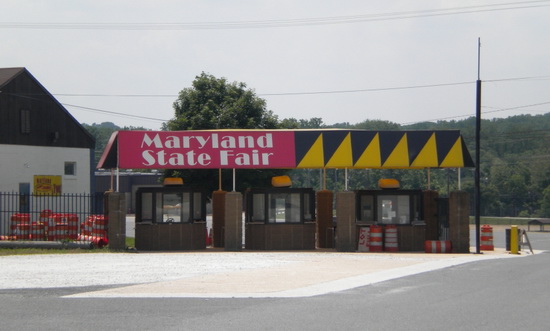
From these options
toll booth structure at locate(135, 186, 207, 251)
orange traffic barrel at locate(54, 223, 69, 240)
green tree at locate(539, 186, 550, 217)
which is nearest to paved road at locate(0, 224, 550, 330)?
toll booth structure at locate(135, 186, 207, 251)

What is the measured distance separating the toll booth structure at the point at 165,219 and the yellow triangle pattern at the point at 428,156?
25.3 ft

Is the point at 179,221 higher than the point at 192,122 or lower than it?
lower

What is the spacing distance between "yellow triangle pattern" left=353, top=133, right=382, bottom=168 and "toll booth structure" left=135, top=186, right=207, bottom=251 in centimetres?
Result: 584

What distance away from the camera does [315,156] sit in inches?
1076

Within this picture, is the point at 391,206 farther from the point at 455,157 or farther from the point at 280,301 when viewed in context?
the point at 280,301

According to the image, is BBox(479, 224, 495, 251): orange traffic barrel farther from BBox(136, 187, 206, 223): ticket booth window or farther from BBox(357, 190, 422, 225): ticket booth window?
BBox(136, 187, 206, 223): ticket booth window

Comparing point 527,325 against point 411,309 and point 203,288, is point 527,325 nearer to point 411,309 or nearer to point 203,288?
point 411,309

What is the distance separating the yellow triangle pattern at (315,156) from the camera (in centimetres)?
2728

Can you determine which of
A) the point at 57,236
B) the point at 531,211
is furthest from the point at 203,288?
the point at 531,211

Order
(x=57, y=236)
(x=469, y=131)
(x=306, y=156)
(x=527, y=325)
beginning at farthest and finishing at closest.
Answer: (x=469, y=131) < (x=57, y=236) < (x=306, y=156) < (x=527, y=325)

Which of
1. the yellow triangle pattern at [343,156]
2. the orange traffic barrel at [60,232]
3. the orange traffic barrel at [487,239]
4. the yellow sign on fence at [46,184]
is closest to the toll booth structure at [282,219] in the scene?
the yellow triangle pattern at [343,156]

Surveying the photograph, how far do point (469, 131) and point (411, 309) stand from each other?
111 m

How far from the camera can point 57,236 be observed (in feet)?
99.3

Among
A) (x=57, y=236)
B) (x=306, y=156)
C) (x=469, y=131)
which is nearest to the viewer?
(x=306, y=156)
